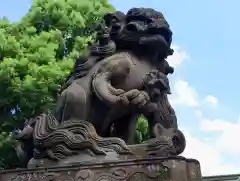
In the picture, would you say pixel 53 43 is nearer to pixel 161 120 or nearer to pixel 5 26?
pixel 5 26

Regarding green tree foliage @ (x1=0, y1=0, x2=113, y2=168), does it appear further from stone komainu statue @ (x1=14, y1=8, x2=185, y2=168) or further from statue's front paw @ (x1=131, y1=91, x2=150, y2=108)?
statue's front paw @ (x1=131, y1=91, x2=150, y2=108)

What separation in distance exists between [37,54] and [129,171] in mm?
7321

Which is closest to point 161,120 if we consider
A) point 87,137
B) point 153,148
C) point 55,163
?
point 153,148

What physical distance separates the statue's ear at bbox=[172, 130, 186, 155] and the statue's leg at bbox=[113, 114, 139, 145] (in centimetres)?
59

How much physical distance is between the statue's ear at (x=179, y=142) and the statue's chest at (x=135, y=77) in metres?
0.65

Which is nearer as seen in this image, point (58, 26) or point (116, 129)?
point (116, 129)

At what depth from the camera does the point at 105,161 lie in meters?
4.21

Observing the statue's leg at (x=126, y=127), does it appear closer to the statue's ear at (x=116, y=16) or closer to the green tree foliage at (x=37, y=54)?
the statue's ear at (x=116, y=16)

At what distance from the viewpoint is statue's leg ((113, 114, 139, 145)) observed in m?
5.01

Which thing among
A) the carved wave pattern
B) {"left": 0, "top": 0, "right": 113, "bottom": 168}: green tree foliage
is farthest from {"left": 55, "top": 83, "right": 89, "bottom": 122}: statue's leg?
{"left": 0, "top": 0, "right": 113, "bottom": 168}: green tree foliage

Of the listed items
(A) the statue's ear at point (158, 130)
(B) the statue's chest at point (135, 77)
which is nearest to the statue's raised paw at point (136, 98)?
(B) the statue's chest at point (135, 77)

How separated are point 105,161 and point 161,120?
2.55 ft

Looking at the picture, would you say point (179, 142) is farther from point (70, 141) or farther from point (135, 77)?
point (70, 141)

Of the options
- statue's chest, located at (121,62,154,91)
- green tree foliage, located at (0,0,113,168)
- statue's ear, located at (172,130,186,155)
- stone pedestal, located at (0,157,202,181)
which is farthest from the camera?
green tree foliage, located at (0,0,113,168)
